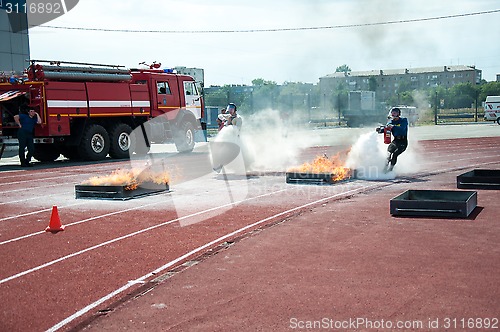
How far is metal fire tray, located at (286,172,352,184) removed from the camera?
48.6 feet

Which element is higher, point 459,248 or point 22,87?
point 22,87

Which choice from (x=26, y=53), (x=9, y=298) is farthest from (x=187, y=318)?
(x=26, y=53)

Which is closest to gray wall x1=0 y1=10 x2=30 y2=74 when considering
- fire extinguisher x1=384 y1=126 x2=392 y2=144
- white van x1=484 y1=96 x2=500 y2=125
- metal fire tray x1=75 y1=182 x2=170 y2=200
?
metal fire tray x1=75 y1=182 x2=170 y2=200

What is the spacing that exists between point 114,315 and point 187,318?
0.74 m

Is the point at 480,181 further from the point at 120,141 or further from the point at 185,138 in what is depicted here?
the point at 185,138

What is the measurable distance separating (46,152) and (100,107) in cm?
293

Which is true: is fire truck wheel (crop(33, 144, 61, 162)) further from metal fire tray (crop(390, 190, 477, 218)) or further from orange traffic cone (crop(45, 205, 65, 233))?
metal fire tray (crop(390, 190, 477, 218))

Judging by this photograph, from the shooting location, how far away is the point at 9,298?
6.41 meters

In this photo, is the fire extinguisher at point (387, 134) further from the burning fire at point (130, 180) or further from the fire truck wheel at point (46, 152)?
the fire truck wheel at point (46, 152)

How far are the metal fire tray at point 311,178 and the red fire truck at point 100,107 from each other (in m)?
11.2

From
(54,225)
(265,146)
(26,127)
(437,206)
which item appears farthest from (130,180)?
(26,127)

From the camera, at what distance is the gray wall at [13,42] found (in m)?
35.5

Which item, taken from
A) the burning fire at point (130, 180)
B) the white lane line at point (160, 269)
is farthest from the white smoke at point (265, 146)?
the white lane line at point (160, 269)

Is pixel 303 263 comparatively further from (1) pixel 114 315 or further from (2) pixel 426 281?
(1) pixel 114 315
